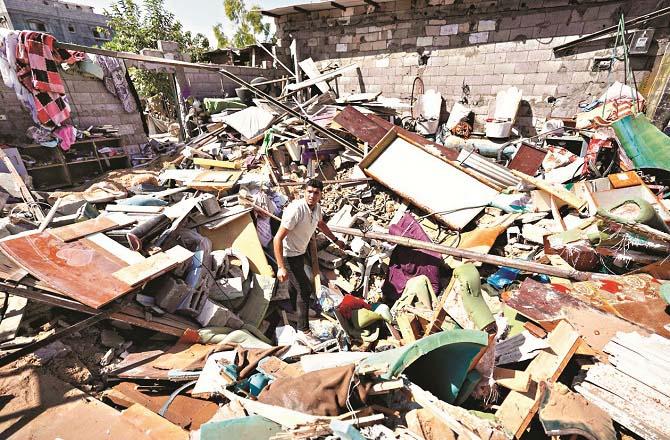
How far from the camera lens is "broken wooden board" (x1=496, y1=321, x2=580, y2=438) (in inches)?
77.2

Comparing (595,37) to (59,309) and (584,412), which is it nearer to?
(584,412)

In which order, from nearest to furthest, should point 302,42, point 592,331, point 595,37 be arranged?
point 592,331
point 595,37
point 302,42

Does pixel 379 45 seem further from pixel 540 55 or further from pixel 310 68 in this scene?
pixel 540 55

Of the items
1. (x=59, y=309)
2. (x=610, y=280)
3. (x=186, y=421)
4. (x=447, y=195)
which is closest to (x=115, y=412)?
(x=186, y=421)

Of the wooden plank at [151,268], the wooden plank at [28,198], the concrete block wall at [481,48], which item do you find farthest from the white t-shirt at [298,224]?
the concrete block wall at [481,48]

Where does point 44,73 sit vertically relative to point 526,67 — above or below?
above

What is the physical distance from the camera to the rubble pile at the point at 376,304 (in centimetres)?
197

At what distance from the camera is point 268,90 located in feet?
39.4

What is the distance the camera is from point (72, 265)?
2.94 m

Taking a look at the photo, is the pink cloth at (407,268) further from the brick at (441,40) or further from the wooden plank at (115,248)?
the brick at (441,40)

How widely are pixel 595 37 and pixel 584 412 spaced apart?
8.79 meters

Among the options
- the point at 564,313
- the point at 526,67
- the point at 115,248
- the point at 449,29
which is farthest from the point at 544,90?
the point at 115,248

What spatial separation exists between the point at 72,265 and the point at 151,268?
70cm

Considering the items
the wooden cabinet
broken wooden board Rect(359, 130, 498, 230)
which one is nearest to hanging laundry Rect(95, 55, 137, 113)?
the wooden cabinet
